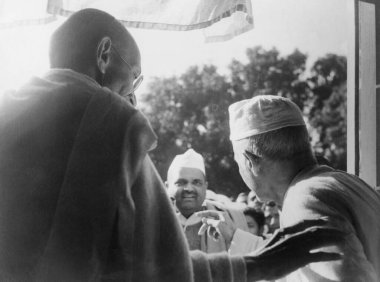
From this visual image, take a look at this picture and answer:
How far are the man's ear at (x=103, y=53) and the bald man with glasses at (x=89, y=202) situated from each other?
0.07 metres

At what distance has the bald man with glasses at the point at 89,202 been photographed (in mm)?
1533

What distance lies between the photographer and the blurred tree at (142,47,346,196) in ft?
93.4

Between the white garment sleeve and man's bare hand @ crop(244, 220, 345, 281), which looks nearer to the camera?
man's bare hand @ crop(244, 220, 345, 281)

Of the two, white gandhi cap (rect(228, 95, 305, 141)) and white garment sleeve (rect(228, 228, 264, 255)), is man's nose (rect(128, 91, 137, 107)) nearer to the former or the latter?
white gandhi cap (rect(228, 95, 305, 141))

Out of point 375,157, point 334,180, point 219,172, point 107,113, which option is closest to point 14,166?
point 107,113

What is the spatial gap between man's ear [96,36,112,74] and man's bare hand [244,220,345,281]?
67 cm

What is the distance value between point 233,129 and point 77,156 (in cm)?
105

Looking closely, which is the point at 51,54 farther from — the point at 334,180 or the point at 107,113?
the point at 334,180

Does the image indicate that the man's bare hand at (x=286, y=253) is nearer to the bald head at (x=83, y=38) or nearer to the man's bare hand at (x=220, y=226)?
the bald head at (x=83, y=38)

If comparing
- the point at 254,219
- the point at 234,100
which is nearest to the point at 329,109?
the point at 234,100

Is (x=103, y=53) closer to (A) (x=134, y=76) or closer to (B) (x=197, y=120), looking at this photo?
(A) (x=134, y=76)

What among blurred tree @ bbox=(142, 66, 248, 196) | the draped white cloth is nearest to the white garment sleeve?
the draped white cloth

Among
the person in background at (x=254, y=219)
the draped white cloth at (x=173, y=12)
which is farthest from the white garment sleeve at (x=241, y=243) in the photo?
the person in background at (x=254, y=219)

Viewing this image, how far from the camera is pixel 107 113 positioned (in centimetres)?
163
